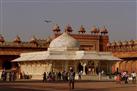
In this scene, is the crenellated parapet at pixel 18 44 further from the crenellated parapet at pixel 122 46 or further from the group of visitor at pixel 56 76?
the group of visitor at pixel 56 76

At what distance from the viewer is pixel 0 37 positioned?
62.9m

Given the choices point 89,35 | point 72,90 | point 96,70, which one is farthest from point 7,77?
point 89,35

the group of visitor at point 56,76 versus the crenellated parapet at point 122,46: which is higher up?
the crenellated parapet at point 122,46

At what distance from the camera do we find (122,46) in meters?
61.2

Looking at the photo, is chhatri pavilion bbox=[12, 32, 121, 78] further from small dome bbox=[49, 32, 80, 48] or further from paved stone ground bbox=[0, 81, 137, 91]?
paved stone ground bbox=[0, 81, 137, 91]

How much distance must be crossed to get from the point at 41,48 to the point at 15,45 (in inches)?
137

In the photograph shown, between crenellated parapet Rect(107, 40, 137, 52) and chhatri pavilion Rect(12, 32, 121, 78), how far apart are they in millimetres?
14038

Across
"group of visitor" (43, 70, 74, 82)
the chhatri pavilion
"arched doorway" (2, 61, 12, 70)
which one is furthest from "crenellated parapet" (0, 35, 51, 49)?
"group of visitor" (43, 70, 74, 82)

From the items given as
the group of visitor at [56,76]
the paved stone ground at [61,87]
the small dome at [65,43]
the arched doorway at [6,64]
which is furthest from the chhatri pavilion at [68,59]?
the arched doorway at [6,64]

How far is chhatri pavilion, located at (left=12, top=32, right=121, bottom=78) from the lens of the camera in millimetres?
40062

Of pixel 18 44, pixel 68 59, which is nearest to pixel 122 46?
pixel 18 44

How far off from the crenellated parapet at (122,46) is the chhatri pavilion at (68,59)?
14038 millimetres

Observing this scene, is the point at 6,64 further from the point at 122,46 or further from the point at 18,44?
the point at 122,46

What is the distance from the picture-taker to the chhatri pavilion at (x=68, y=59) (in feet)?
131
